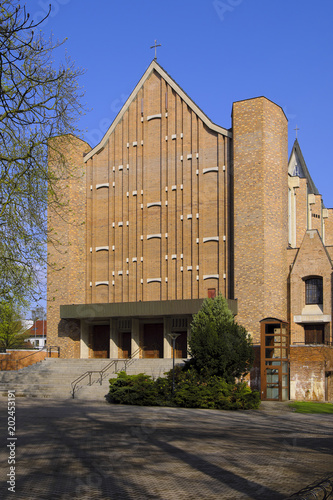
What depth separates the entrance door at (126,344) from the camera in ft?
141

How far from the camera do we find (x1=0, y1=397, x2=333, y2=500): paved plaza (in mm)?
9641

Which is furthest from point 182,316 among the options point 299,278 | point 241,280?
point 299,278

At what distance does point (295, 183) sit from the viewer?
43.9 m

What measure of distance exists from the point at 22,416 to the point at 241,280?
2027 cm

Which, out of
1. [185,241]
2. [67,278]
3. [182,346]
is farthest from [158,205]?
[182,346]

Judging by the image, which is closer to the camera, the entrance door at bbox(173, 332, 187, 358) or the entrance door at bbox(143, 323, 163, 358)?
the entrance door at bbox(173, 332, 187, 358)

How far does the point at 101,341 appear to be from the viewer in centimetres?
4409

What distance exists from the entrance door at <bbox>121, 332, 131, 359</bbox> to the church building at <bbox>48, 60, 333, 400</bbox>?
8 cm

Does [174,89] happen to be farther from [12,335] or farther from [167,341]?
[12,335]

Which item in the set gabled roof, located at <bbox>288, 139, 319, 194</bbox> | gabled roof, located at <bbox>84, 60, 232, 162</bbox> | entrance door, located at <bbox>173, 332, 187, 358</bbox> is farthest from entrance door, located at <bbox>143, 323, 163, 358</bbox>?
gabled roof, located at <bbox>288, 139, 319, 194</bbox>

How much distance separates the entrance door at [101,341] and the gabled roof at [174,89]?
13.1m

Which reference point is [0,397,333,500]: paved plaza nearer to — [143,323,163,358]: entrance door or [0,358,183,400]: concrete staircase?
[0,358,183,400]: concrete staircase

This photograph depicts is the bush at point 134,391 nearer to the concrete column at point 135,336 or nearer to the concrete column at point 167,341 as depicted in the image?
the concrete column at point 167,341

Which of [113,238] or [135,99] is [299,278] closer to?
[113,238]
